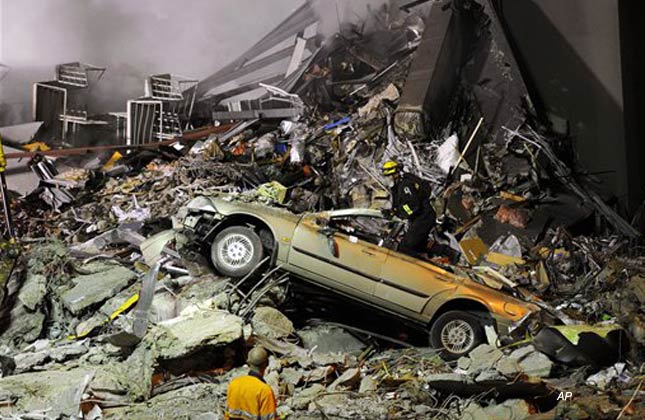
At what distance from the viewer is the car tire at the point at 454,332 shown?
30.1ft

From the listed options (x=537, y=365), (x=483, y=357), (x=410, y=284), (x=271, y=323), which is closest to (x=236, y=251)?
(x=271, y=323)

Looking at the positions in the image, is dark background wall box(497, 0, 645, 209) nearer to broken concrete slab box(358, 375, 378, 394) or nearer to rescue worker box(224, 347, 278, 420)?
broken concrete slab box(358, 375, 378, 394)

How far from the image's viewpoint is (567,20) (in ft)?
54.6

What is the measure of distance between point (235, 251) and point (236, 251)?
0.04ft

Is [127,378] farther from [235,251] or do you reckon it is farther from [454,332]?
[454,332]

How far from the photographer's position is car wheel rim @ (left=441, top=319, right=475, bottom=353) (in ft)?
30.2

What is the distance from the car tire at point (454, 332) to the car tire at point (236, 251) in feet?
8.17

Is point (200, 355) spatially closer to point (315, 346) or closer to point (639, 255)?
point (315, 346)

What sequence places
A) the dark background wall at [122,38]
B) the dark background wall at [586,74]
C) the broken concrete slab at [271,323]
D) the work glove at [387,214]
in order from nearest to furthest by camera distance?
the broken concrete slab at [271,323] < the work glove at [387,214] < the dark background wall at [586,74] < the dark background wall at [122,38]

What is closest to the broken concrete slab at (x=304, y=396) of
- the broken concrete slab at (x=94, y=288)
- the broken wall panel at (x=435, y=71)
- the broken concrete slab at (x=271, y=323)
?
the broken concrete slab at (x=271, y=323)

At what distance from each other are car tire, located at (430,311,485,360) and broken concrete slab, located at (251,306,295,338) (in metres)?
1.90

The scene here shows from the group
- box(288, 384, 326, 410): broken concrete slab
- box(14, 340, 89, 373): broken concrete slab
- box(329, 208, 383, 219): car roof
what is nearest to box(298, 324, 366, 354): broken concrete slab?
box(288, 384, 326, 410): broken concrete slab

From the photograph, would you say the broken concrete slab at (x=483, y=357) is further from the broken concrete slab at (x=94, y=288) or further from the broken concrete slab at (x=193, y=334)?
the broken concrete slab at (x=94, y=288)

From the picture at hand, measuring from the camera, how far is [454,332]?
364 inches
